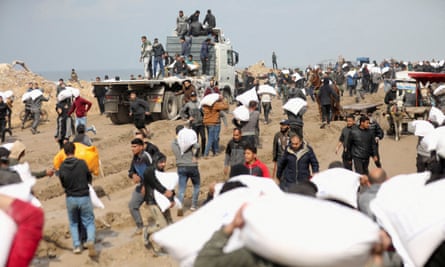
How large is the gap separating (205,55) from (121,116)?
3884 millimetres

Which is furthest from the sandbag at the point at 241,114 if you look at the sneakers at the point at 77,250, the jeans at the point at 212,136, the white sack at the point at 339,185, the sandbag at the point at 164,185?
the white sack at the point at 339,185

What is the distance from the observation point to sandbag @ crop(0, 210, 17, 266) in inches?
134

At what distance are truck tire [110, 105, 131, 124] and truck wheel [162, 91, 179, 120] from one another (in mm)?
1535

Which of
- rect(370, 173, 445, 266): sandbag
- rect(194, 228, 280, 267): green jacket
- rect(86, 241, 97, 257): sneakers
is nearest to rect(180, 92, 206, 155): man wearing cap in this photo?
rect(86, 241, 97, 257): sneakers

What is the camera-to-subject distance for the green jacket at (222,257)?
294 cm

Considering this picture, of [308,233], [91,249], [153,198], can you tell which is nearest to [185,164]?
[153,198]

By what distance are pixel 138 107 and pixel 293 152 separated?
8.08m

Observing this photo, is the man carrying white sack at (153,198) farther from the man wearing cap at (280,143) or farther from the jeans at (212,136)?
the jeans at (212,136)

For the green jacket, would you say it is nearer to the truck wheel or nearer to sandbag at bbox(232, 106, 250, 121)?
sandbag at bbox(232, 106, 250, 121)

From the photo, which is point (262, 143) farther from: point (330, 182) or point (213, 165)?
point (330, 182)

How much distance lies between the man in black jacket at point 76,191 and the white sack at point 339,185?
128 inches

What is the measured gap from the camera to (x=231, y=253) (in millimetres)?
3033

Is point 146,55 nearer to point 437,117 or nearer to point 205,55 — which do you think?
point 205,55

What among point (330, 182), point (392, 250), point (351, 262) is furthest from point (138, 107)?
point (351, 262)
